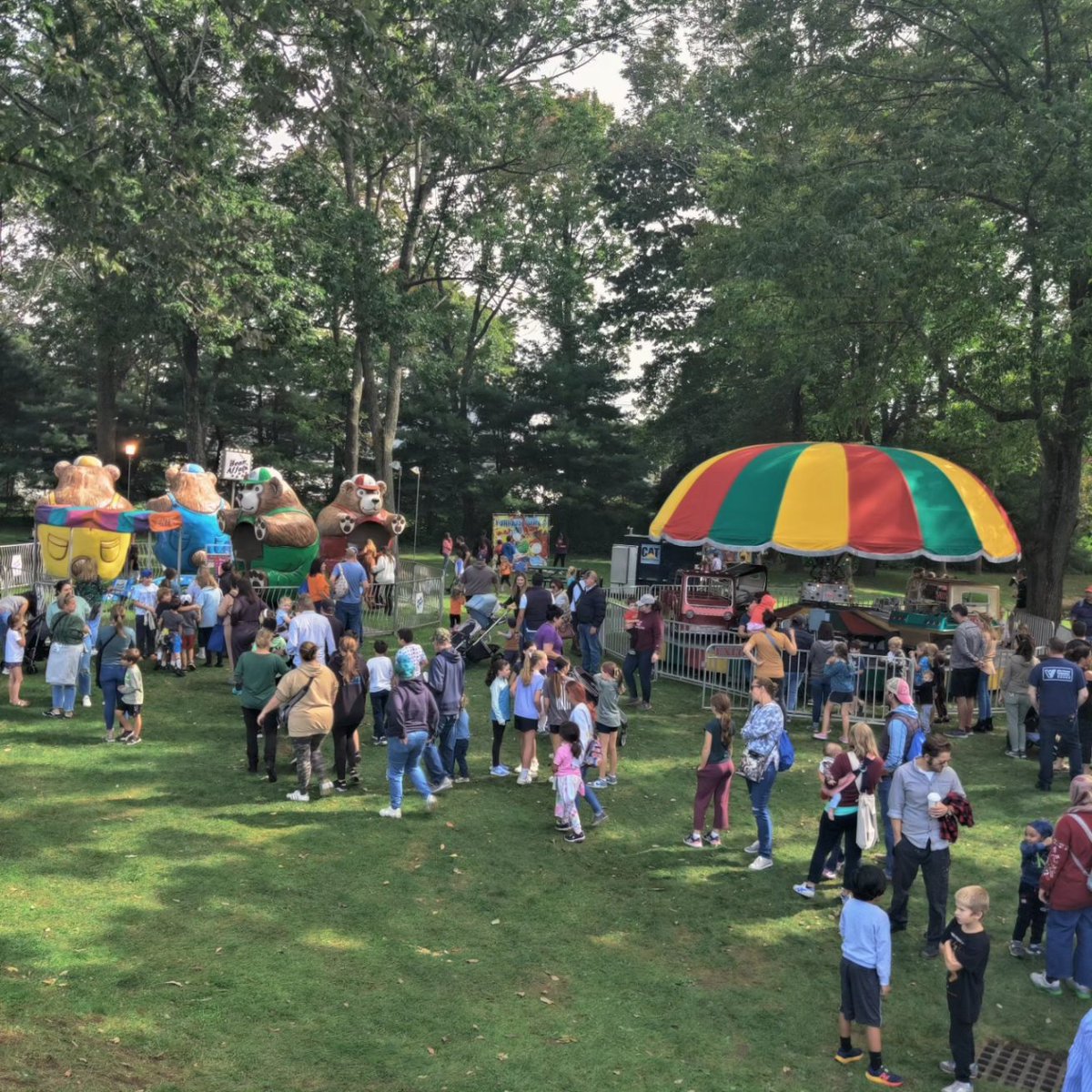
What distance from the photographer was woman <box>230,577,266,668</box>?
1289 centimetres

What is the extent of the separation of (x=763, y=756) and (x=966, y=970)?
10.0ft

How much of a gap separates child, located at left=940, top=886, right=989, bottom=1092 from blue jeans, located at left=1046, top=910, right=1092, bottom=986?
1.52 metres

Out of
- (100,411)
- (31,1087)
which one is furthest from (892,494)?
(100,411)

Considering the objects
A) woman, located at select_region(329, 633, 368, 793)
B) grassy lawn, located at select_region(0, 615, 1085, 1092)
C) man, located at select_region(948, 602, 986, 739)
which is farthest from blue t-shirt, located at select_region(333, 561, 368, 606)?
man, located at select_region(948, 602, 986, 739)

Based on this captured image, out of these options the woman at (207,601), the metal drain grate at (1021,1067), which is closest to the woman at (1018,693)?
the metal drain grate at (1021,1067)

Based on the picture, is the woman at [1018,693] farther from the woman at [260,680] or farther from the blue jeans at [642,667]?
the woman at [260,680]

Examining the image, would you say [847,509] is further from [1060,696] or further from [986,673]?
[1060,696]

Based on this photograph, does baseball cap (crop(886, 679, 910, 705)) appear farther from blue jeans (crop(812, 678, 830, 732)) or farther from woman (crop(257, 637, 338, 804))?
woman (crop(257, 637, 338, 804))

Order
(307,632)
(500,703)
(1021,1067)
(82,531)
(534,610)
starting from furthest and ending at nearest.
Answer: (82,531) < (534,610) < (307,632) < (500,703) < (1021,1067)

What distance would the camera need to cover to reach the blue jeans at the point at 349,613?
15664 millimetres

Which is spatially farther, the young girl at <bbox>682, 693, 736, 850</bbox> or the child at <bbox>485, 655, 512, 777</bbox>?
the child at <bbox>485, 655, 512, 777</bbox>

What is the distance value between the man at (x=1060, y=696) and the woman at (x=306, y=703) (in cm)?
757

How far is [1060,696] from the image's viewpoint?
35.4 ft

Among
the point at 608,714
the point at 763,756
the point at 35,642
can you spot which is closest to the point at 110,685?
the point at 35,642
